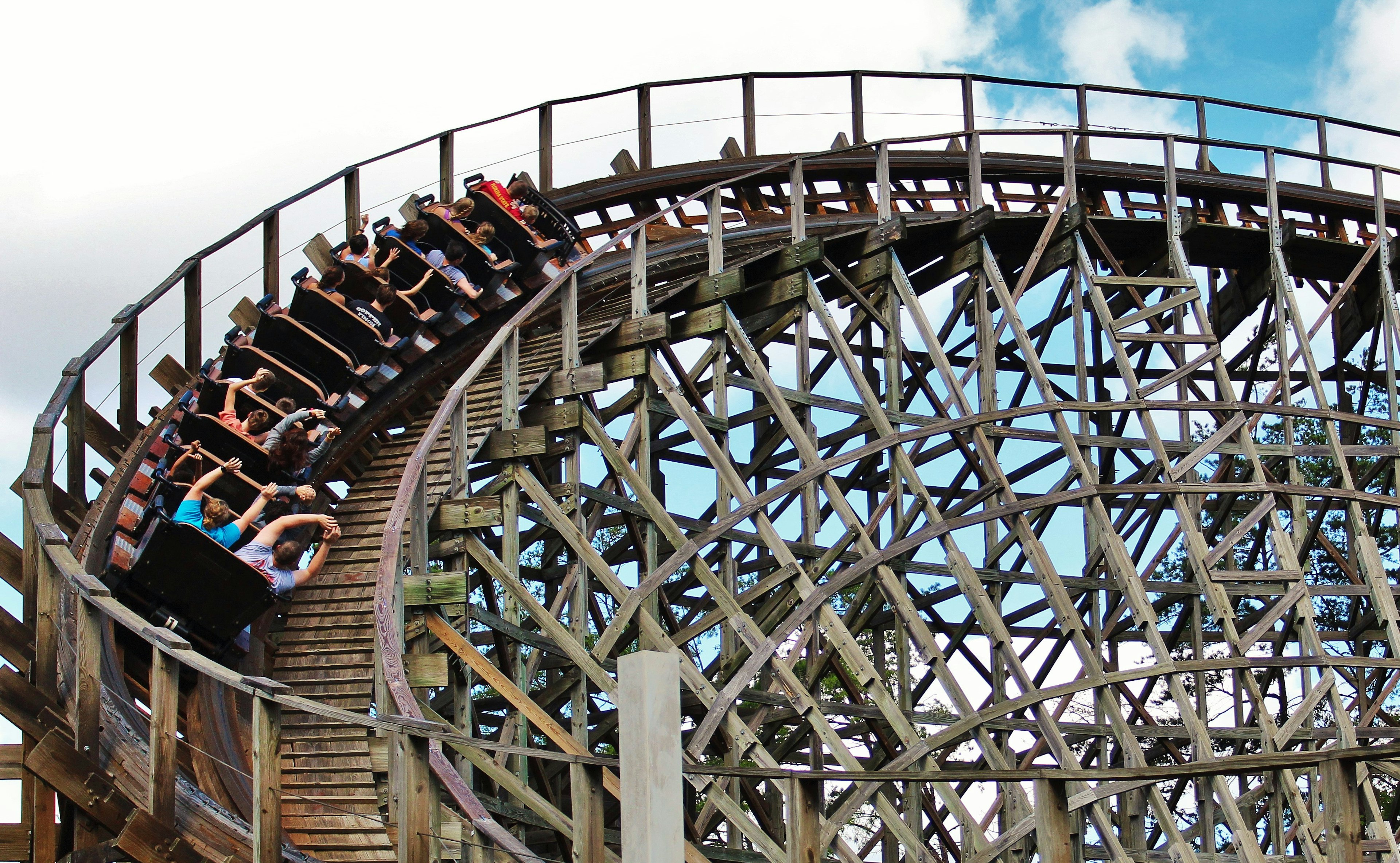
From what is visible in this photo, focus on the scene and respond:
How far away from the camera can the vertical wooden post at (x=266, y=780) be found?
7.02 metres

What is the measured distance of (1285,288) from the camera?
14109mm

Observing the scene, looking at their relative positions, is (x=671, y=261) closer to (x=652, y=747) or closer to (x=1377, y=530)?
(x=1377, y=530)

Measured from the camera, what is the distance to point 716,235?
12398 millimetres

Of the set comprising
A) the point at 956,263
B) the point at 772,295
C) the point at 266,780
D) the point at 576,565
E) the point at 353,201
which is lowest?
the point at 266,780

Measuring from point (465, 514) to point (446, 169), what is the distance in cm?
558

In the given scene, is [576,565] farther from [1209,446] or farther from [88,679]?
[1209,446]

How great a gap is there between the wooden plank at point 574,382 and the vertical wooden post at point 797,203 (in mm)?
2186

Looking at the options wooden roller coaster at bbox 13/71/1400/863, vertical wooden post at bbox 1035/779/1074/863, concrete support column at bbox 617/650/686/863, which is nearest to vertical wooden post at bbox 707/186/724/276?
wooden roller coaster at bbox 13/71/1400/863

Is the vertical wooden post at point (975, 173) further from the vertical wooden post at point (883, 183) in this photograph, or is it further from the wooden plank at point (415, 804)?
the wooden plank at point (415, 804)

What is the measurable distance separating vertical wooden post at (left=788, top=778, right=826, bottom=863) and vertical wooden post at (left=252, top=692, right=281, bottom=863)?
85.3 inches

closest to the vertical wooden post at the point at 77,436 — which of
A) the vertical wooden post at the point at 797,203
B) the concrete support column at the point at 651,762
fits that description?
the vertical wooden post at the point at 797,203

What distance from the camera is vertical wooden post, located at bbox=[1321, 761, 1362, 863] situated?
5578mm

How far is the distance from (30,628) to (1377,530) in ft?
37.6

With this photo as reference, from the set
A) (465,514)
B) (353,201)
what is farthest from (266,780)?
(353,201)
